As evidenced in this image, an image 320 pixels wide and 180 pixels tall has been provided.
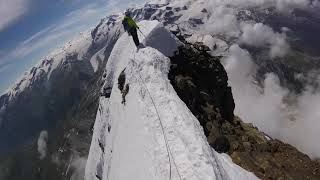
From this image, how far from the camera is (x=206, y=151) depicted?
3391 cm

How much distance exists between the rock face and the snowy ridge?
9.42 ft

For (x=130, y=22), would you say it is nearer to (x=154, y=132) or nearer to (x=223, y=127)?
(x=223, y=127)

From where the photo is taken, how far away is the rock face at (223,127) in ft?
139

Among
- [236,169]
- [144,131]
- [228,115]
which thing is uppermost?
[144,131]

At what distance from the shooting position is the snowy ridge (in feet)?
107

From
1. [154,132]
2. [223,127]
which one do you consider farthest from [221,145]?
[154,132]

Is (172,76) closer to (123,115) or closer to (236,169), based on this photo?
(123,115)

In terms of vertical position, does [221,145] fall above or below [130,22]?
below

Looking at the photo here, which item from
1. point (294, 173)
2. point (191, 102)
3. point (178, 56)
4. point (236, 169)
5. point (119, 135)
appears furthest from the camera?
point (178, 56)

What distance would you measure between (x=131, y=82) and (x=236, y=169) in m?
23.3

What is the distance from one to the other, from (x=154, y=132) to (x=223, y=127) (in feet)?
47.0

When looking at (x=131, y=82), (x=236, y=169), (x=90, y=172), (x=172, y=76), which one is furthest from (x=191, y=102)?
(x=90, y=172)

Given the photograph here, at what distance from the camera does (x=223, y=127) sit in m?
51.2

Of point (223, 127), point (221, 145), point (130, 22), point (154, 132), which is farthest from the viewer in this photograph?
point (130, 22)
